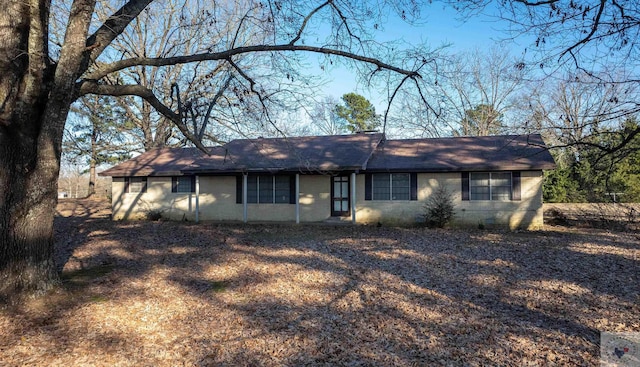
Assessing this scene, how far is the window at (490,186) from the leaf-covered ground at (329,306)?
4.91 metres

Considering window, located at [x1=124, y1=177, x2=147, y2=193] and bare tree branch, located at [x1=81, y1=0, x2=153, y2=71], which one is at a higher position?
bare tree branch, located at [x1=81, y1=0, x2=153, y2=71]

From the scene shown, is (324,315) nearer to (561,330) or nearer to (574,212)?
(561,330)

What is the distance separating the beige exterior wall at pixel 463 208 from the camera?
574 inches

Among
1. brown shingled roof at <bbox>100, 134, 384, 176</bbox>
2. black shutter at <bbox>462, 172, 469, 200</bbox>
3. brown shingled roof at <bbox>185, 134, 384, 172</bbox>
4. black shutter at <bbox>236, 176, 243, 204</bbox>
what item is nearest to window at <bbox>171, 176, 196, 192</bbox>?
brown shingled roof at <bbox>100, 134, 384, 176</bbox>

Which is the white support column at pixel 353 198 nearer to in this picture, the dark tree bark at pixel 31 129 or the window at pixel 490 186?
the window at pixel 490 186

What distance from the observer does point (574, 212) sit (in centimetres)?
1803

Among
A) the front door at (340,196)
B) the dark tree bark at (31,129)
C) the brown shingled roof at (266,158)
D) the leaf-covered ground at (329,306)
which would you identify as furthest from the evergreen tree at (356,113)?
the dark tree bark at (31,129)

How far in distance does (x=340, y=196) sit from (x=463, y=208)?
A: 4761 mm

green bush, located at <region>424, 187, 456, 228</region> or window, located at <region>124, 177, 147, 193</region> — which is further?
window, located at <region>124, 177, 147, 193</region>

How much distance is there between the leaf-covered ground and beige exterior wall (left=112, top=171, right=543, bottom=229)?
4.60 metres

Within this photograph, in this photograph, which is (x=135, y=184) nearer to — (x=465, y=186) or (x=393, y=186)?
(x=393, y=186)

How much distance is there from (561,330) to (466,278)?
235 centimetres

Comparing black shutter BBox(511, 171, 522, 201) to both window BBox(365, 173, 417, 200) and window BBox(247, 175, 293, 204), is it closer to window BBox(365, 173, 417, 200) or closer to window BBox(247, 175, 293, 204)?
window BBox(365, 173, 417, 200)

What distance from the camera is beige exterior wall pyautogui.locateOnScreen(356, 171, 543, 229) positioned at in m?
14.6
